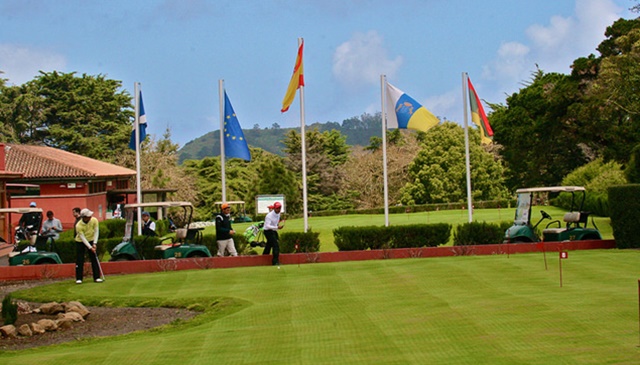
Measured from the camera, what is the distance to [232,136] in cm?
2666

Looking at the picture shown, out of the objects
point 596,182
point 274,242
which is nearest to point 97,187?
point 596,182

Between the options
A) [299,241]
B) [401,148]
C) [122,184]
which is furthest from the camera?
[401,148]

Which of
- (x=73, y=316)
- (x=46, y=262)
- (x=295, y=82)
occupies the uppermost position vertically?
(x=295, y=82)

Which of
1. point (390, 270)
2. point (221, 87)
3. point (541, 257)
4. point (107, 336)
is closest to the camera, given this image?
point (107, 336)

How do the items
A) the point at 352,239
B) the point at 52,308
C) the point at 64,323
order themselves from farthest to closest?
the point at 352,239
the point at 52,308
the point at 64,323

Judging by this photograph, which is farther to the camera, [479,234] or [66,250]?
[479,234]

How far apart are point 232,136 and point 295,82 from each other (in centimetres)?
261

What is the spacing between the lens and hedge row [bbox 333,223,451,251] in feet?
82.3

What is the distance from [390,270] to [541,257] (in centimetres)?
402

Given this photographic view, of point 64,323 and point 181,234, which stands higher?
point 181,234

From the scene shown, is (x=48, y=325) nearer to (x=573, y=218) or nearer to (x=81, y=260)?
(x=81, y=260)

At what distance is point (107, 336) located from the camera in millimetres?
12156

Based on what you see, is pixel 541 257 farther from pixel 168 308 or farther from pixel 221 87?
pixel 221 87

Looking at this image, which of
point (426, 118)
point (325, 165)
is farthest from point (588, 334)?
point (325, 165)
